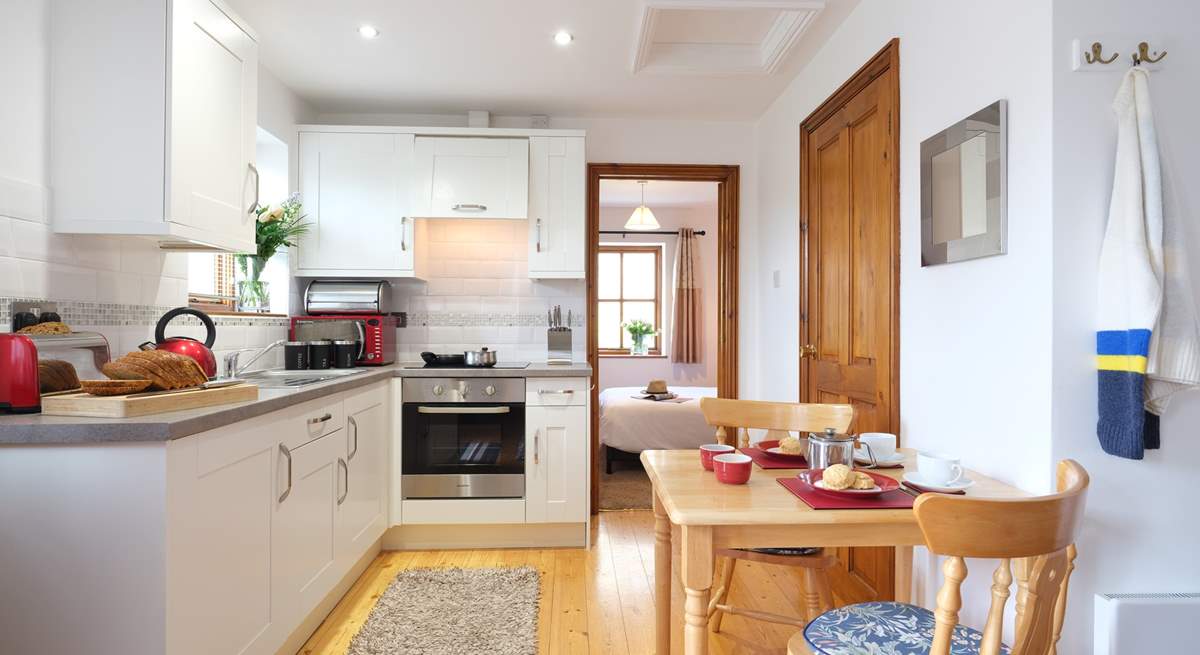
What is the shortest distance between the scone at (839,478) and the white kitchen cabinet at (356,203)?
2761mm

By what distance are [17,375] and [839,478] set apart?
1.97 m

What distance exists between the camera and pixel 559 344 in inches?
160

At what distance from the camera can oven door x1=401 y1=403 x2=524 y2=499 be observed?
11.3ft

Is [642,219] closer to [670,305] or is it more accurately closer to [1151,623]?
[670,305]

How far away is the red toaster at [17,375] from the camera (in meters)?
1.60

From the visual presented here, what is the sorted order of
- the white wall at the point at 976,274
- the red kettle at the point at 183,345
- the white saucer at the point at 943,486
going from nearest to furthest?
1. the white saucer at the point at 943,486
2. the white wall at the point at 976,274
3. the red kettle at the point at 183,345

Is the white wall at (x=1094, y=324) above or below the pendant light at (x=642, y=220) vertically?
below

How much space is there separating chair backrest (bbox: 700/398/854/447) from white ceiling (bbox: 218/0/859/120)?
1.57m

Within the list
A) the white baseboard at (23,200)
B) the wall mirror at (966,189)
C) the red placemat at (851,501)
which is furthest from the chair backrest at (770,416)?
the white baseboard at (23,200)

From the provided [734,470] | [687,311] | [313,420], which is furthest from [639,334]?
[734,470]

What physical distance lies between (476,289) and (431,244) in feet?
1.27

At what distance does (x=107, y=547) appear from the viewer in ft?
4.95

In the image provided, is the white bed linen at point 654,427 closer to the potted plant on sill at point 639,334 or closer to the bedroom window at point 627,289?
the potted plant on sill at point 639,334

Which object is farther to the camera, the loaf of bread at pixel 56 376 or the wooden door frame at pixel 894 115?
the wooden door frame at pixel 894 115
